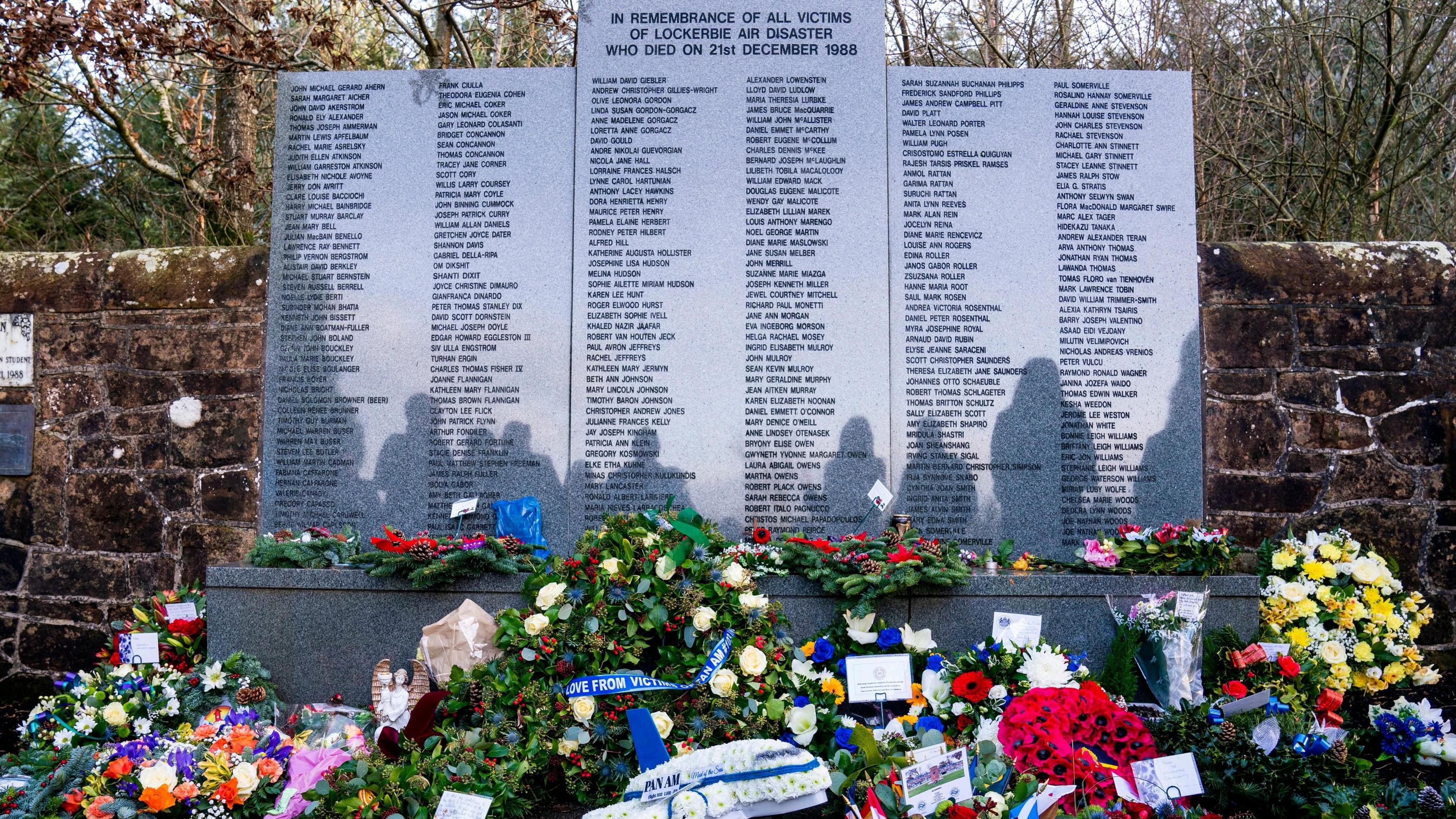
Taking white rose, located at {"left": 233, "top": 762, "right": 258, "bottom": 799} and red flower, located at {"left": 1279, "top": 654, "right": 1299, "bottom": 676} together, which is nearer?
white rose, located at {"left": 233, "top": 762, "right": 258, "bottom": 799}

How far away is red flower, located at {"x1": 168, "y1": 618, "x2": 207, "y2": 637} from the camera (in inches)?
166

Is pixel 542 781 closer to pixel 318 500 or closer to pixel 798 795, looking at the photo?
pixel 798 795

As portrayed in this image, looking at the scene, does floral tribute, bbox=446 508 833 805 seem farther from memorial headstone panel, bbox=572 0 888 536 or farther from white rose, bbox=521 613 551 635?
memorial headstone panel, bbox=572 0 888 536

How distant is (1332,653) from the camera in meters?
4.20

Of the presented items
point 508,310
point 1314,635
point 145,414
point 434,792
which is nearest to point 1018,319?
point 1314,635

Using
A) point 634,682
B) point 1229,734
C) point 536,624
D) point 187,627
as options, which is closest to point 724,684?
point 634,682

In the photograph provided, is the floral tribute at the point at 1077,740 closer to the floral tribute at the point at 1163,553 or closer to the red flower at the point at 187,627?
the floral tribute at the point at 1163,553

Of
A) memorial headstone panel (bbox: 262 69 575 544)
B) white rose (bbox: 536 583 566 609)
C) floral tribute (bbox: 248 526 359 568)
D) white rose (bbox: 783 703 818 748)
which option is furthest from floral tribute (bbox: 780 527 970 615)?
floral tribute (bbox: 248 526 359 568)

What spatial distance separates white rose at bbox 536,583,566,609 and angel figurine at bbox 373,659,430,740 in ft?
1.99

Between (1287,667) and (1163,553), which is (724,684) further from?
(1287,667)

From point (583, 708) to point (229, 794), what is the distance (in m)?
1.21

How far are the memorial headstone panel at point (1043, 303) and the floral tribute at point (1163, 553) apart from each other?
1.81 ft

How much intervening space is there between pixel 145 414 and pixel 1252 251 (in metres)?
6.26

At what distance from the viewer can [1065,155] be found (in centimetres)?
509
